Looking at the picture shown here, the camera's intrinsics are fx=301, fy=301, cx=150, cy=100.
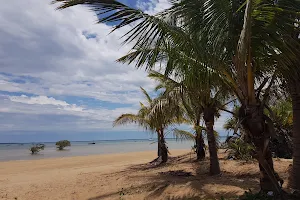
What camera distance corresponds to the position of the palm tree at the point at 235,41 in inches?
218

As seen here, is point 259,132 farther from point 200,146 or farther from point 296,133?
point 200,146

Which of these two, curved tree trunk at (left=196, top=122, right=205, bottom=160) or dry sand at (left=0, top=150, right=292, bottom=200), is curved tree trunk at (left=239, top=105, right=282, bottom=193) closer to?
dry sand at (left=0, top=150, right=292, bottom=200)

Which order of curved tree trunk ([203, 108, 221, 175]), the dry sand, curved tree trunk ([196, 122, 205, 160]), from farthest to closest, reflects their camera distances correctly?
curved tree trunk ([196, 122, 205, 160]), curved tree trunk ([203, 108, 221, 175]), the dry sand

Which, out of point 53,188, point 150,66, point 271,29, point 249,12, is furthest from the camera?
point 53,188

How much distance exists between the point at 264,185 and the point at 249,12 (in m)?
3.59

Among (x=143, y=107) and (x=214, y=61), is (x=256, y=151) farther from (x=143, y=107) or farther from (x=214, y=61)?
(x=143, y=107)

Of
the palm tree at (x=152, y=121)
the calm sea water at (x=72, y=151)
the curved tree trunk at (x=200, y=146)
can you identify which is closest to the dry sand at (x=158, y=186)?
the curved tree trunk at (x=200, y=146)

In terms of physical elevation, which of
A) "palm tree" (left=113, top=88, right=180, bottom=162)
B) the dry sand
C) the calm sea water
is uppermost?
"palm tree" (left=113, top=88, right=180, bottom=162)

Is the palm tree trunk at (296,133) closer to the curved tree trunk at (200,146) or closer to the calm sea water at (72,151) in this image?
the curved tree trunk at (200,146)

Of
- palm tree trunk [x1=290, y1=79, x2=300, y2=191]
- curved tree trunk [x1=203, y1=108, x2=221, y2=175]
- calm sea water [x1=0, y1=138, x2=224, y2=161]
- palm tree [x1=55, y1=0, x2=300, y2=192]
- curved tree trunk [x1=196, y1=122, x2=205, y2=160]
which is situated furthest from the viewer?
calm sea water [x1=0, y1=138, x2=224, y2=161]

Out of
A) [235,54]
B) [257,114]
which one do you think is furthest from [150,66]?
[257,114]

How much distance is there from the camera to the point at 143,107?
1652cm

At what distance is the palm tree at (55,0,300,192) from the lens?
5.54m

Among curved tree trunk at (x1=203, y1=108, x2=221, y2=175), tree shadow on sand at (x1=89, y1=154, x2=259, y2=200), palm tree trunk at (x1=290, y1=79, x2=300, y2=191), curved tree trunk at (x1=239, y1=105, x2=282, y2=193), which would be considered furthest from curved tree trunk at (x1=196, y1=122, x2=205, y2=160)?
curved tree trunk at (x1=239, y1=105, x2=282, y2=193)
